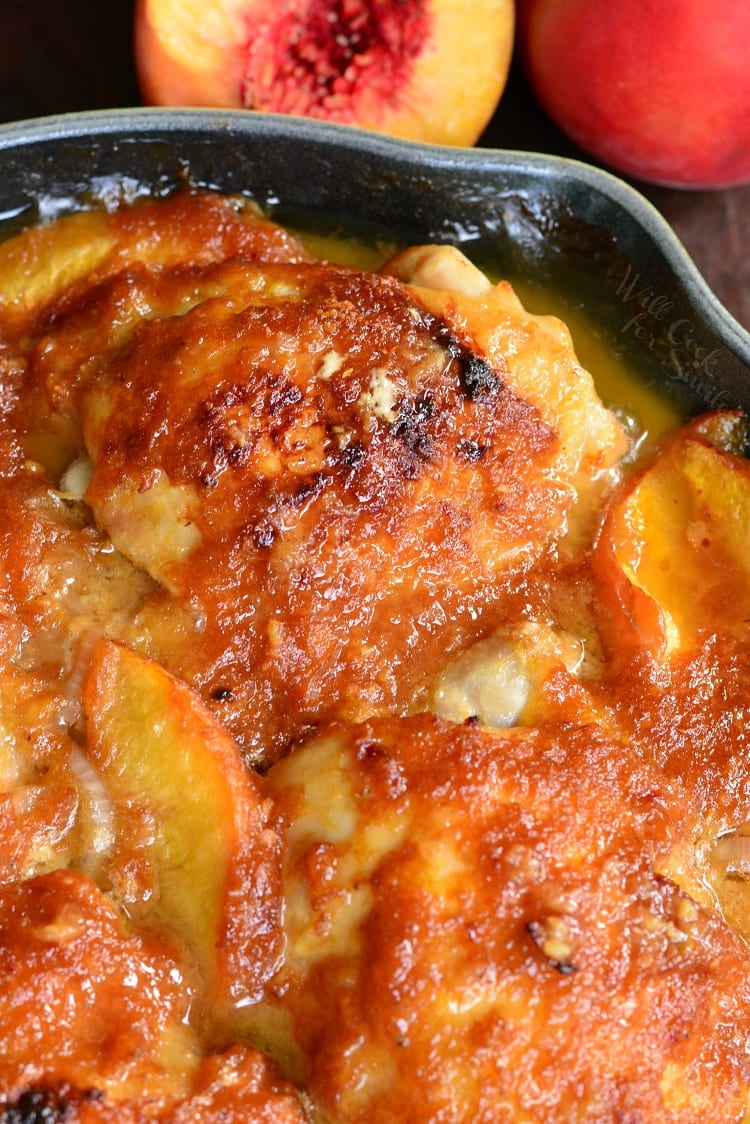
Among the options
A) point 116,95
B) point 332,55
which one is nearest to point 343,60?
point 332,55

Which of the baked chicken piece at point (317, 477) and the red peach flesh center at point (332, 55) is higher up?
the red peach flesh center at point (332, 55)

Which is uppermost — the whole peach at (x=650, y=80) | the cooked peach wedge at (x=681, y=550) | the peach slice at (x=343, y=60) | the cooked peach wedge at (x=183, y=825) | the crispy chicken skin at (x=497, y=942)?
the whole peach at (x=650, y=80)

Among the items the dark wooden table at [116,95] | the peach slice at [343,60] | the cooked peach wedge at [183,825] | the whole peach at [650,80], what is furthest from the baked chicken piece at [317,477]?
the dark wooden table at [116,95]

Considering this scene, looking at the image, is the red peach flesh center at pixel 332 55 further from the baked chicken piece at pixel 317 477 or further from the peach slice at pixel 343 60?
the baked chicken piece at pixel 317 477

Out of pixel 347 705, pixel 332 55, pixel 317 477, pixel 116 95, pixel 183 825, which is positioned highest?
pixel 332 55

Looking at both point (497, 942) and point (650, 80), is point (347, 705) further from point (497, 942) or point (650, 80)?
point (650, 80)

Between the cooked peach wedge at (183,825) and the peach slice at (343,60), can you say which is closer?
the cooked peach wedge at (183,825)

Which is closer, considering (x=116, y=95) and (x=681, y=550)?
(x=681, y=550)
